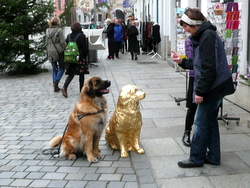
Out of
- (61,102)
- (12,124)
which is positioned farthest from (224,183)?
(61,102)

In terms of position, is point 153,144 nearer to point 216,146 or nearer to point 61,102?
point 216,146

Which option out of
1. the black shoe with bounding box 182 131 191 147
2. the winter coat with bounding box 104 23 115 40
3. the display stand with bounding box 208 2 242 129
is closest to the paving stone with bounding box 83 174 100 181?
the black shoe with bounding box 182 131 191 147

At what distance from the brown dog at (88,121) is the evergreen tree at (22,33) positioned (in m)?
8.51

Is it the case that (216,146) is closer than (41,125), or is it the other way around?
(216,146)

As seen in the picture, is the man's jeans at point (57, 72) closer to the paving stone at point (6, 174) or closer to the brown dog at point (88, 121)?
the brown dog at point (88, 121)

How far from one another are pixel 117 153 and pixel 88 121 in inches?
29.9

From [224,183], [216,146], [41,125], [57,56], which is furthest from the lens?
[57,56]

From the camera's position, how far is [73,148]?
4.80 m

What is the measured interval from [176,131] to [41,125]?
2.54m

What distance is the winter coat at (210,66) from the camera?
3.80 metres

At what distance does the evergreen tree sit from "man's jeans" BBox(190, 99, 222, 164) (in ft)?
31.5

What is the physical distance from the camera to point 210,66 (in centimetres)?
380

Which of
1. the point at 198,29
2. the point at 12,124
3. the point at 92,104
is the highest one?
the point at 198,29

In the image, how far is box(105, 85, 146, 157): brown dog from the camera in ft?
15.3
